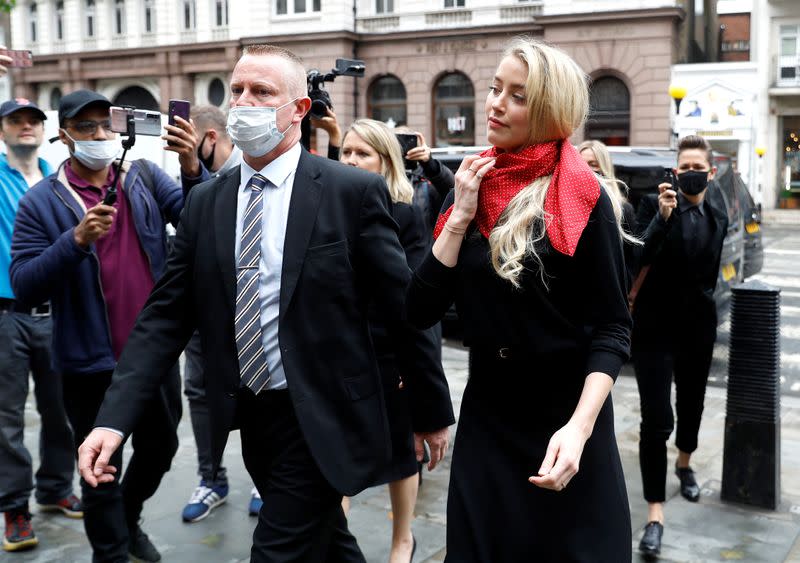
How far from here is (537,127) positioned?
8.09 ft

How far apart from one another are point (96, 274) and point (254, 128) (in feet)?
4.86

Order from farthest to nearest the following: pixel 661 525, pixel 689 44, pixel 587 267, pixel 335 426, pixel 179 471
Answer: pixel 689 44 → pixel 179 471 → pixel 661 525 → pixel 335 426 → pixel 587 267

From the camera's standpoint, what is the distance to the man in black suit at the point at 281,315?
2762 millimetres

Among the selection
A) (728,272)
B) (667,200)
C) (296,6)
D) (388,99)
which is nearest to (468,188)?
(667,200)

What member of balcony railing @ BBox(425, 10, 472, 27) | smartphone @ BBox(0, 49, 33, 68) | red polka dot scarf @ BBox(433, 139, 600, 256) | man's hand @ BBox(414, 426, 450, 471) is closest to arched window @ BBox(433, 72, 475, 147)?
balcony railing @ BBox(425, 10, 472, 27)

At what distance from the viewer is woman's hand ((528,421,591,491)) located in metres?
2.20

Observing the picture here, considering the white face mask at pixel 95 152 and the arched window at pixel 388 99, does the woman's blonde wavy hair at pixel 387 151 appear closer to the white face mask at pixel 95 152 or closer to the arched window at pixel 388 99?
the white face mask at pixel 95 152

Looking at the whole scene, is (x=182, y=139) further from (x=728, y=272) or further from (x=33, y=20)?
(x=33, y=20)

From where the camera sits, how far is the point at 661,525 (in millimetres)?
4516

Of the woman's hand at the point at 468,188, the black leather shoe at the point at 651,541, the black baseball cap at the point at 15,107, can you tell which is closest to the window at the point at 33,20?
the black baseball cap at the point at 15,107

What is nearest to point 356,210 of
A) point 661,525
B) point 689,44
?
point 661,525

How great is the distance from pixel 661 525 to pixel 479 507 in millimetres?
2298

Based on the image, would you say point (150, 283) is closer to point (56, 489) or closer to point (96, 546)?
point (96, 546)

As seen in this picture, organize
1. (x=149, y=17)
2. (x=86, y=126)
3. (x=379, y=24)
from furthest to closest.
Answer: (x=149, y=17), (x=379, y=24), (x=86, y=126)
